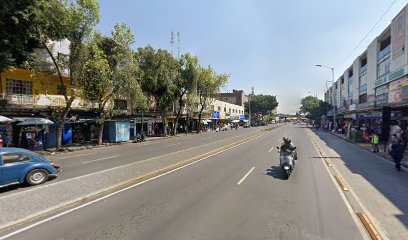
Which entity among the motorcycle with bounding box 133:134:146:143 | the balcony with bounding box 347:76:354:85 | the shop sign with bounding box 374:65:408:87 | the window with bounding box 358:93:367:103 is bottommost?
the motorcycle with bounding box 133:134:146:143

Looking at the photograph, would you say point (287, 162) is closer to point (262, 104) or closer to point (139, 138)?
point (139, 138)

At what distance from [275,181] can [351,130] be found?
2727cm

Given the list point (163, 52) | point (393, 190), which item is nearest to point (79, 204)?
point (393, 190)

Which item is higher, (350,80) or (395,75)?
(350,80)

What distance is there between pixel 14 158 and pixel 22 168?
1.54ft

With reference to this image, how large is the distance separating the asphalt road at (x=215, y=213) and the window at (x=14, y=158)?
438 centimetres

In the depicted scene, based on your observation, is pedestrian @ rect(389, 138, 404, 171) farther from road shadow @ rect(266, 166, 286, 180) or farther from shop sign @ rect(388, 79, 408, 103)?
shop sign @ rect(388, 79, 408, 103)

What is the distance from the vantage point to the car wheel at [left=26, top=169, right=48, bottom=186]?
1024cm

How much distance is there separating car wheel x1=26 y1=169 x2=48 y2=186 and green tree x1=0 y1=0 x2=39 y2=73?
9.70m

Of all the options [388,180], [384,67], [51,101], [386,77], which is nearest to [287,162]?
[388,180]

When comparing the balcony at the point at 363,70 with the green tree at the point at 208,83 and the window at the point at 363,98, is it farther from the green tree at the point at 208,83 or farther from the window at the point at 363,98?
the green tree at the point at 208,83

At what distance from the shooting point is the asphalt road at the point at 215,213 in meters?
5.87

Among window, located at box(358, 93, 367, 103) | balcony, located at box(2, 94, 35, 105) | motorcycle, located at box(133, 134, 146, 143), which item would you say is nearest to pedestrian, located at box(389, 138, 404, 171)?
motorcycle, located at box(133, 134, 146, 143)

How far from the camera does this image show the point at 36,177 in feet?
34.5
